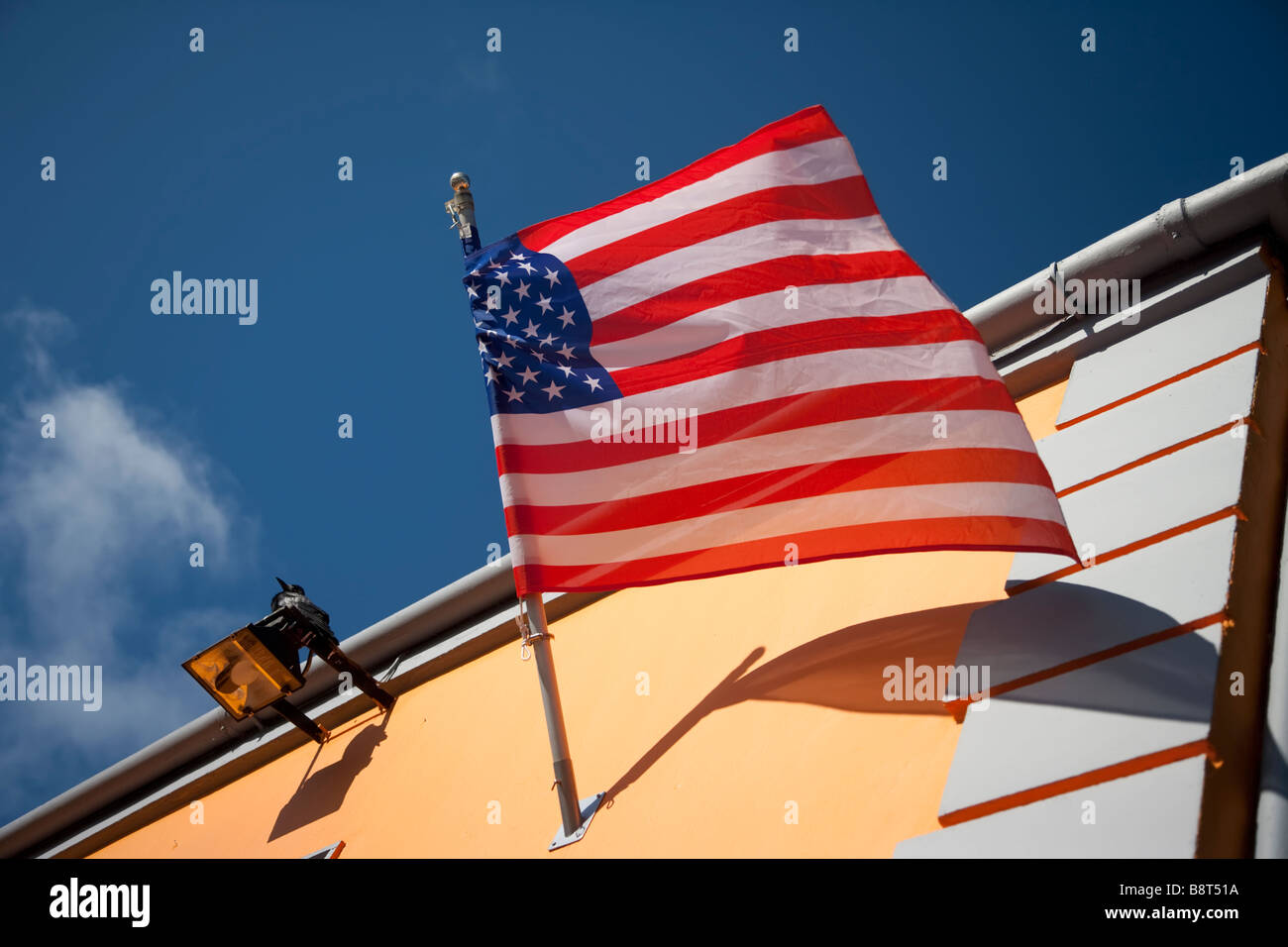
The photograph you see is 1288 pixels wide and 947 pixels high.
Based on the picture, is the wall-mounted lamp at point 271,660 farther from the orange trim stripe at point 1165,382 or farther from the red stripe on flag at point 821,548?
the orange trim stripe at point 1165,382

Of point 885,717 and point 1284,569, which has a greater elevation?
point 1284,569

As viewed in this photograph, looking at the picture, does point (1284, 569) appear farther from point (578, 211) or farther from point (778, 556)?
point (578, 211)

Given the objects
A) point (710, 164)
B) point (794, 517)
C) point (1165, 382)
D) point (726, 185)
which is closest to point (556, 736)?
point (794, 517)

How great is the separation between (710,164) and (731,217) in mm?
364

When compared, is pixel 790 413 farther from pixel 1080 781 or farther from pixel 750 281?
pixel 1080 781

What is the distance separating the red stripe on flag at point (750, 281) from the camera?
461 centimetres

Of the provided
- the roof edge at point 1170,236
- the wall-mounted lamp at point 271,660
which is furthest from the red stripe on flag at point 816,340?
the wall-mounted lamp at point 271,660

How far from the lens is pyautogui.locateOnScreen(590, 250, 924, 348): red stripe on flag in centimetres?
461

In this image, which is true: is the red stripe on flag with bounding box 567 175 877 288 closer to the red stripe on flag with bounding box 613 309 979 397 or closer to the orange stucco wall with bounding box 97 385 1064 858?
the red stripe on flag with bounding box 613 309 979 397

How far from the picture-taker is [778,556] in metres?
4.14

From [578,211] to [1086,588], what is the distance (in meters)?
2.72

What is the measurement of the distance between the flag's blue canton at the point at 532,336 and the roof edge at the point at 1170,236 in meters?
2.21

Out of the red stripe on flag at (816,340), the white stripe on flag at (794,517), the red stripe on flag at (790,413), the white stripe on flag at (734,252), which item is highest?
the white stripe on flag at (734,252)
